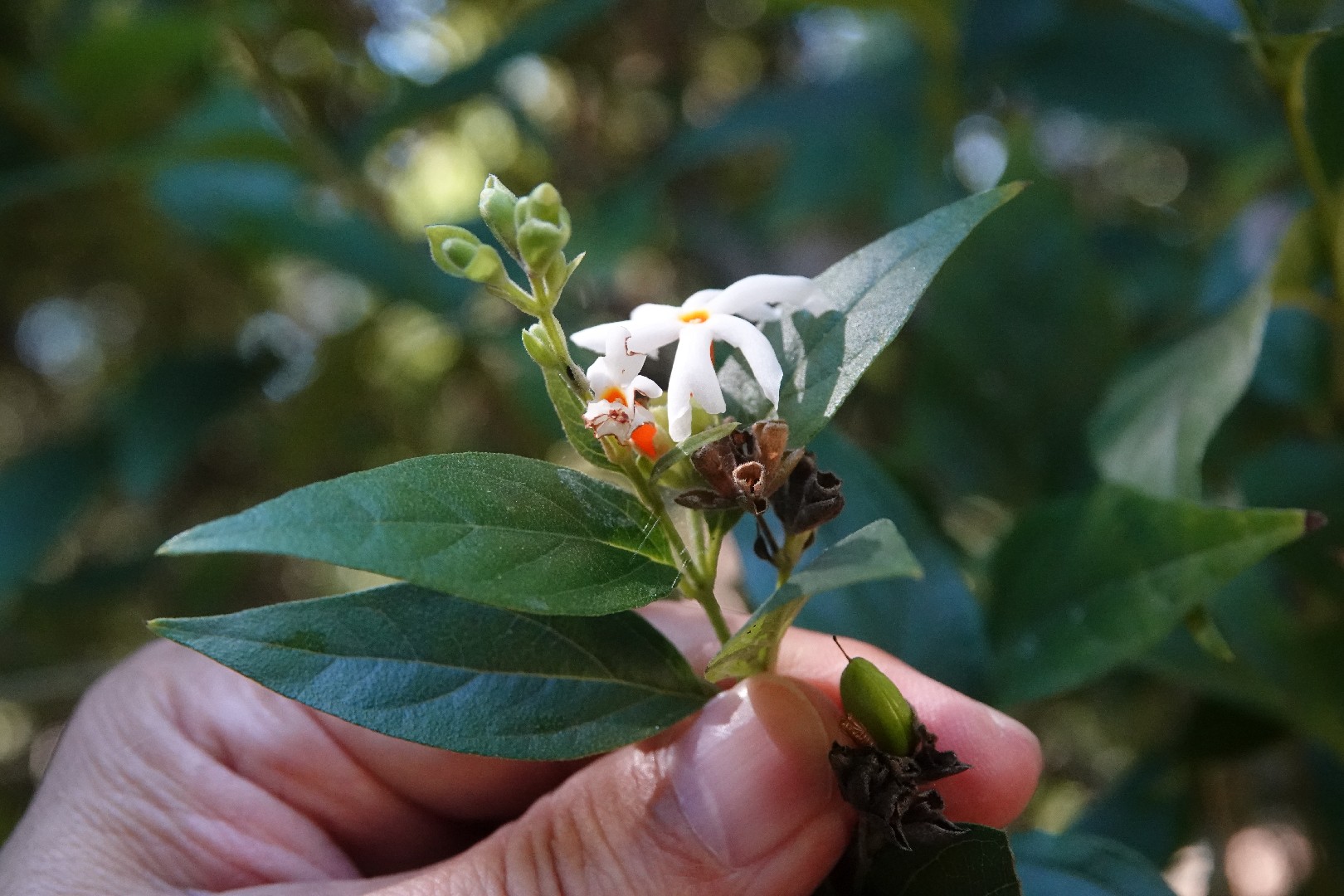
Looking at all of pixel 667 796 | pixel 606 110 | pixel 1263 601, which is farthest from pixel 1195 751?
pixel 606 110

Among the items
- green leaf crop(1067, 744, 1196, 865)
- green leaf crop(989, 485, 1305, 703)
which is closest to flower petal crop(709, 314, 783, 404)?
green leaf crop(989, 485, 1305, 703)

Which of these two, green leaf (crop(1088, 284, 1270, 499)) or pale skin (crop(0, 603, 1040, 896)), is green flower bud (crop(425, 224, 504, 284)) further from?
green leaf (crop(1088, 284, 1270, 499))

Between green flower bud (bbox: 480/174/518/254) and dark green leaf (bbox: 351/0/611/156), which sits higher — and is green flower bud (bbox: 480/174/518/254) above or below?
below

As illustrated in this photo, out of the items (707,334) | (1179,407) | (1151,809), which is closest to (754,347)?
(707,334)

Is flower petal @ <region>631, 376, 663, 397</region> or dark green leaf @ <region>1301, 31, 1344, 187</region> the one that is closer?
flower petal @ <region>631, 376, 663, 397</region>

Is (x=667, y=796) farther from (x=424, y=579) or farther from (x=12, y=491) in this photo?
(x=12, y=491)
